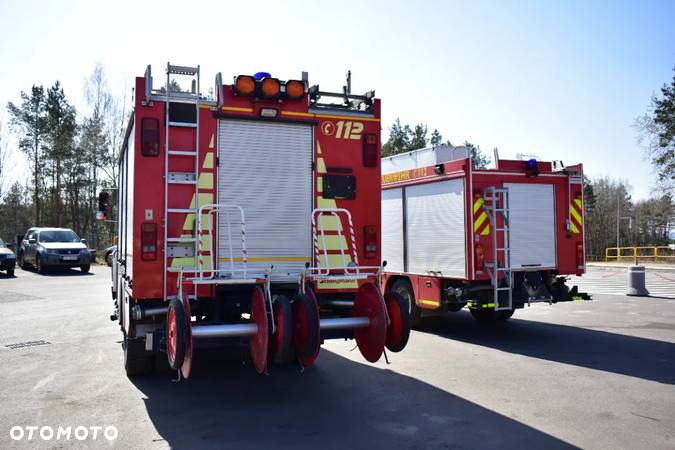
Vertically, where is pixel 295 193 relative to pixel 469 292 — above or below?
above

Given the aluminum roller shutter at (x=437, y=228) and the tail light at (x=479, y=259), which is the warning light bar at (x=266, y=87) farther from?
the tail light at (x=479, y=259)

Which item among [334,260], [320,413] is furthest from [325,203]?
[320,413]

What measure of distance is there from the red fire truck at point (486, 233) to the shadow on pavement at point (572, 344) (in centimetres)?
58

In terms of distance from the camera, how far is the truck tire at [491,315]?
10.9m

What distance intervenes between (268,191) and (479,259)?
14.6ft

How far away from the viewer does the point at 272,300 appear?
5.08 metres

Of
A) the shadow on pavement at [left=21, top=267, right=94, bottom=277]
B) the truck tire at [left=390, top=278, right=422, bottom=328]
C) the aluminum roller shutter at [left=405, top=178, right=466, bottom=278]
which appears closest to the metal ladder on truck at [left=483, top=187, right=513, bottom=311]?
the aluminum roller shutter at [left=405, top=178, right=466, bottom=278]

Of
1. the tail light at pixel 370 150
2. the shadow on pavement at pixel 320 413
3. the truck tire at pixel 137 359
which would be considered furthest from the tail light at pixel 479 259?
the truck tire at pixel 137 359

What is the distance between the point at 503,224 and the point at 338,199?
427cm

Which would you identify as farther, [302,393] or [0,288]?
[0,288]

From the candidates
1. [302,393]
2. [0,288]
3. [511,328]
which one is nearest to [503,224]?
[511,328]

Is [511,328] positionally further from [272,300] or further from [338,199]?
[272,300]

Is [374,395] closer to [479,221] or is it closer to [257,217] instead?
[257,217]

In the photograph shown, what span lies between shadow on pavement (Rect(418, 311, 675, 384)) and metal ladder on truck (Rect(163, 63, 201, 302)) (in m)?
5.27
